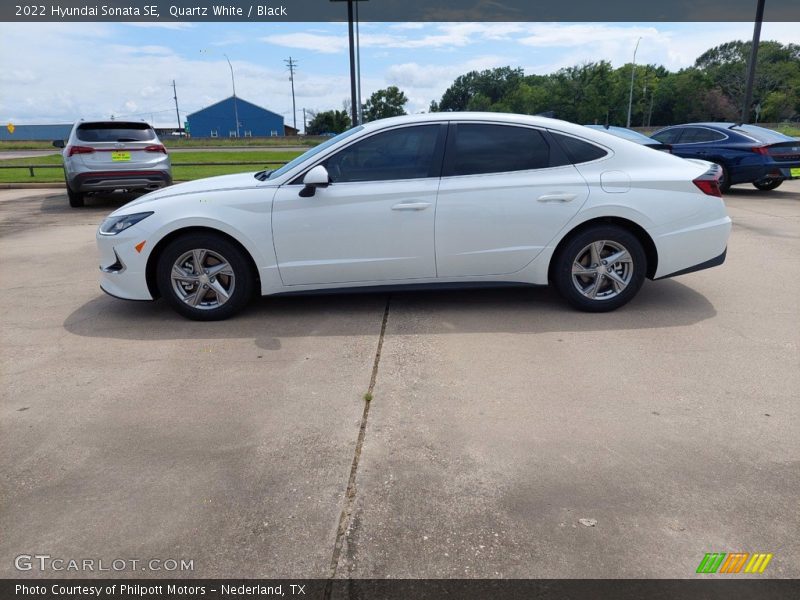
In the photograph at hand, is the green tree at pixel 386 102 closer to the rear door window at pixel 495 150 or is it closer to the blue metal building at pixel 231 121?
the blue metal building at pixel 231 121

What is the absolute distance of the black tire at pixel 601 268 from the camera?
190 inches

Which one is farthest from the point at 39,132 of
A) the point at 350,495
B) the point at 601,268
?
the point at 350,495

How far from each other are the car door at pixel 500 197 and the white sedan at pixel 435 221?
10mm

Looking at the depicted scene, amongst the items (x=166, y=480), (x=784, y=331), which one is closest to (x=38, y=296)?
(x=166, y=480)

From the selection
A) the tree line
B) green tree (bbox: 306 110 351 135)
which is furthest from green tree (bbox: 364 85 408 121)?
green tree (bbox: 306 110 351 135)

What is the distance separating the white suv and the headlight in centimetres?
675

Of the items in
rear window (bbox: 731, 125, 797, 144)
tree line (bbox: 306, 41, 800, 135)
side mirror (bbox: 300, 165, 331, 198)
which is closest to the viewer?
side mirror (bbox: 300, 165, 331, 198)

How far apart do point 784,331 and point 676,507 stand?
2738mm

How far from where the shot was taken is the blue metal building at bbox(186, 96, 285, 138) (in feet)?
295

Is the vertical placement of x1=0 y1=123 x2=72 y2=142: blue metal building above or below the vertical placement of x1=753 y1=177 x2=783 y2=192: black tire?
above

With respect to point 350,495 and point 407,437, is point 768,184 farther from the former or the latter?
point 350,495

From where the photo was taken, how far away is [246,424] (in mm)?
3227

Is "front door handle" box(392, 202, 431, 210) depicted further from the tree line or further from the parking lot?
the tree line

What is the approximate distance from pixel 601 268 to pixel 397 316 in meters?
1.74
